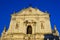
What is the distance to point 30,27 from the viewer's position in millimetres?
20953

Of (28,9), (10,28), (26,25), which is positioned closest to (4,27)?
(10,28)

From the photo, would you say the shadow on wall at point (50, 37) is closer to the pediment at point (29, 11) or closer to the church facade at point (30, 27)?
the church facade at point (30, 27)

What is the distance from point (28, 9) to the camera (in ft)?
74.2

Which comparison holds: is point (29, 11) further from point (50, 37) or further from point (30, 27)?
point (50, 37)

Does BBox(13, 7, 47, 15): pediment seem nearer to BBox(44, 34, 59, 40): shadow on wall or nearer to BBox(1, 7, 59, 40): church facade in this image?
BBox(1, 7, 59, 40): church facade

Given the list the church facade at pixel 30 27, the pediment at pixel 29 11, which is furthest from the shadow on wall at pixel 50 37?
the pediment at pixel 29 11

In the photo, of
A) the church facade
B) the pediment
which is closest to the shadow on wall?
the church facade

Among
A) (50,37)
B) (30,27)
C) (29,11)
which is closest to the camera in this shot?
(50,37)

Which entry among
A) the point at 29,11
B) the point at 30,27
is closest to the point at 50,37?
the point at 30,27

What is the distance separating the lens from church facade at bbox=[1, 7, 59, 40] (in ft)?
64.3

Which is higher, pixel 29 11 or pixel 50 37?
pixel 29 11

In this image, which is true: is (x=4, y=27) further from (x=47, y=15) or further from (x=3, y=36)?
(x=47, y=15)

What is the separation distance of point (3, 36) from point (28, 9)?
5.81 meters

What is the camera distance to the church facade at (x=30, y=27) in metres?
19.6
